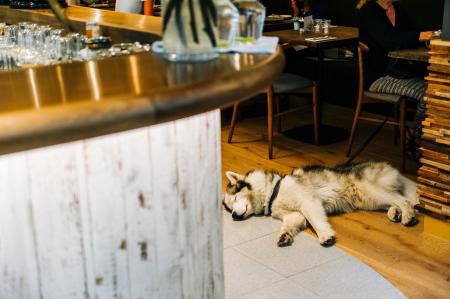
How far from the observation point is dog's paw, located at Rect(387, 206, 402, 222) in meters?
3.83

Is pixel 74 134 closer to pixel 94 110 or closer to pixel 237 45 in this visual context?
pixel 94 110

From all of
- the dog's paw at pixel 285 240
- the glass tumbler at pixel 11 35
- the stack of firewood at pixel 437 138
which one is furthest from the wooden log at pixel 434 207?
the glass tumbler at pixel 11 35

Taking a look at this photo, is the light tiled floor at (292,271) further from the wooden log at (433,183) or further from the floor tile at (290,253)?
the wooden log at (433,183)

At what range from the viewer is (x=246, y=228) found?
3826mm

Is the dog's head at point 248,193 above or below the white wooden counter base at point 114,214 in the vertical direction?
below

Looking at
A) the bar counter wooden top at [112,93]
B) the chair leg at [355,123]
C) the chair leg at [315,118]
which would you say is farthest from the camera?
the chair leg at [315,118]

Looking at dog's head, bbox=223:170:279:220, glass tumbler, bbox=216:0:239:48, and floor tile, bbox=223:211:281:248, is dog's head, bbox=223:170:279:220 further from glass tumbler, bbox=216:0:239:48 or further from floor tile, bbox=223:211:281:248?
glass tumbler, bbox=216:0:239:48

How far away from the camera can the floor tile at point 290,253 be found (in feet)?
10.8

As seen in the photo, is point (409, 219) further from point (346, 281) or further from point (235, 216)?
point (235, 216)

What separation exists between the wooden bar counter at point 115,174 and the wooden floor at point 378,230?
145 cm

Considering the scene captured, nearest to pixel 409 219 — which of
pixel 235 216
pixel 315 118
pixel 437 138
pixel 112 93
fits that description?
pixel 437 138

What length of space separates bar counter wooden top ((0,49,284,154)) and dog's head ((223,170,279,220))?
2.33 m

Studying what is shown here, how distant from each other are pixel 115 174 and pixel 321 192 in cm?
249

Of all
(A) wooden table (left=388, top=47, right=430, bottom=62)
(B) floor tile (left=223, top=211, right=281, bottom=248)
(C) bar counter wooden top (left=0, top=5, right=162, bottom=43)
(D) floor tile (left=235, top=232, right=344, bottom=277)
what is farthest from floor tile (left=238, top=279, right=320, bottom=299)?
(A) wooden table (left=388, top=47, right=430, bottom=62)
